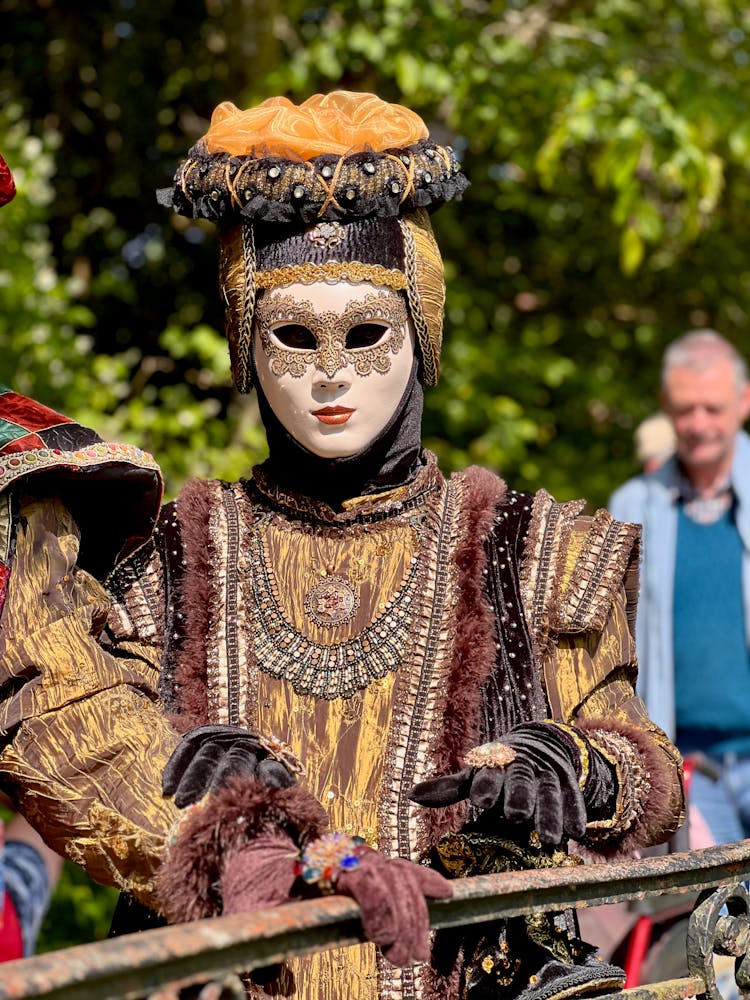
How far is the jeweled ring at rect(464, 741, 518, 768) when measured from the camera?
1818mm

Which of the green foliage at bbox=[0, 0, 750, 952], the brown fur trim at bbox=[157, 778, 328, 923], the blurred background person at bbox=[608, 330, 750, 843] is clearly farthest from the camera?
the green foliage at bbox=[0, 0, 750, 952]

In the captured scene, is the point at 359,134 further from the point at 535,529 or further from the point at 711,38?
the point at 711,38

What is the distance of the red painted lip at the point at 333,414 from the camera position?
2152 millimetres

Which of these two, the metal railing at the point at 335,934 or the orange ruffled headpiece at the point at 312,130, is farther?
the orange ruffled headpiece at the point at 312,130

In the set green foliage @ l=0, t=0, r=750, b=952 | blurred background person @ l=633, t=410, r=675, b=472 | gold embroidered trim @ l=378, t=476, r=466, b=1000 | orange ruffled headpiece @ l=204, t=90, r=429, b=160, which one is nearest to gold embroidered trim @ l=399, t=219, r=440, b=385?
orange ruffled headpiece @ l=204, t=90, r=429, b=160

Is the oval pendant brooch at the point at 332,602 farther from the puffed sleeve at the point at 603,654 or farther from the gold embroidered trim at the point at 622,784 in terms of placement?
the gold embroidered trim at the point at 622,784

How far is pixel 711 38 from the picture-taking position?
21.6ft

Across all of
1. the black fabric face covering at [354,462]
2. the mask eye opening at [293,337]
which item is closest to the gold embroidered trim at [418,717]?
the black fabric face covering at [354,462]

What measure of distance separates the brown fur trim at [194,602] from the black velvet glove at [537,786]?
1.16ft

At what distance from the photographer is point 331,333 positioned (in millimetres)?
2150

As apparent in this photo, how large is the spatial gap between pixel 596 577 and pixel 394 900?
0.77 meters

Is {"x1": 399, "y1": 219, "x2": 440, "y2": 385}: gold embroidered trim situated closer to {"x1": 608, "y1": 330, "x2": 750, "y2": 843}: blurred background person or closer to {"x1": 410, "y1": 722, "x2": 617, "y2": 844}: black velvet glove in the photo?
{"x1": 410, "y1": 722, "x2": 617, "y2": 844}: black velvet glove

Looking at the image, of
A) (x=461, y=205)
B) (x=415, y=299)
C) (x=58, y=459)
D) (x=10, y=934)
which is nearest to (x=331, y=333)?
(x=415, y=299)

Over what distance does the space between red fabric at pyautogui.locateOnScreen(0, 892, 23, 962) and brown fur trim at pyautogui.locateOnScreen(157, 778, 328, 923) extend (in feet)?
7.08
